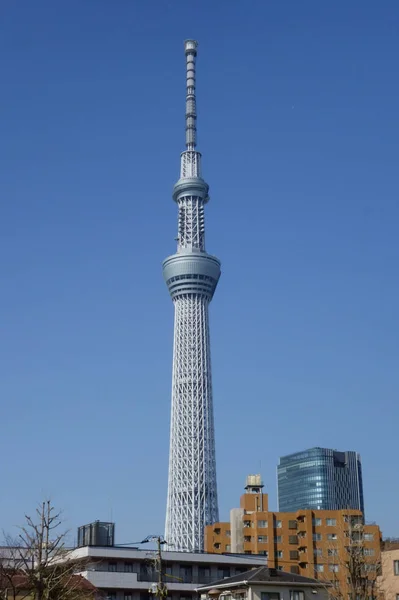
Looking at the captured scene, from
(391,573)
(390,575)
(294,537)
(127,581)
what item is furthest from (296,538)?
(391,573)

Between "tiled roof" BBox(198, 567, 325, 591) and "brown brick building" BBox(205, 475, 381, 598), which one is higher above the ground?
"brown brick building" BBox(205, 475, 381, 598)

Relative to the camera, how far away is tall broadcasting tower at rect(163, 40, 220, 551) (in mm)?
178250

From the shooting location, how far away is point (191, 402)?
18775 centimetres

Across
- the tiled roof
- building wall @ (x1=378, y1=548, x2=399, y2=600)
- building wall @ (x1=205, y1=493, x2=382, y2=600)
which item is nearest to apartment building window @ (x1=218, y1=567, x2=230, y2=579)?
the tiled roof

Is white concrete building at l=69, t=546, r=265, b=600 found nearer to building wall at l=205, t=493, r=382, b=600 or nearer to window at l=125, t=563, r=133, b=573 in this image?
window at l=125, t=563, r=133, b=573

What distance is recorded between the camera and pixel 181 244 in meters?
199

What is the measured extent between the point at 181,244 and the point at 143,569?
118400 millimetres

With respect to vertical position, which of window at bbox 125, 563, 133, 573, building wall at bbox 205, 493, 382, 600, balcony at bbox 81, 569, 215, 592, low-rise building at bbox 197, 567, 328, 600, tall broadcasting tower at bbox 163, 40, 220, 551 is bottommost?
low-rise building at bbox 197, 567, 328, 600

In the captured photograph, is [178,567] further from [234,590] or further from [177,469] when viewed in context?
[177,469]

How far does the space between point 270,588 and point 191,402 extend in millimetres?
123439

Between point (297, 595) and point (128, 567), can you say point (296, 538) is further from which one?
point (297, 595)

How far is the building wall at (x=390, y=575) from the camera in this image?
6256 centimetres

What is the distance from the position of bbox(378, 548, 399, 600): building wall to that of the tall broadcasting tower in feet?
351

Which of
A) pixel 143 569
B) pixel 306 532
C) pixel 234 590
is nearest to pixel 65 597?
pixel 234 590
